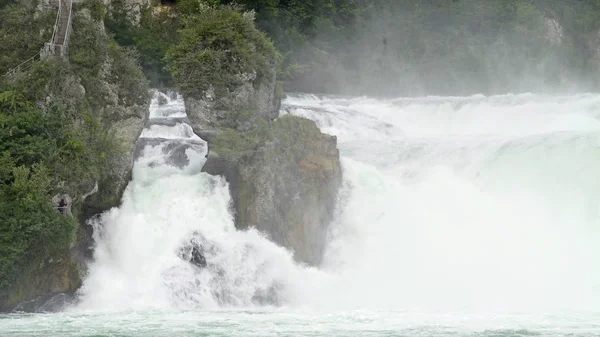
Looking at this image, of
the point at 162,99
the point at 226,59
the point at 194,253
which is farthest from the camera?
the point at 162,99

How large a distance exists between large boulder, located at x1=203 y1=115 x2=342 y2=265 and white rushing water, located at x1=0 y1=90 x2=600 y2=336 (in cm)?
47

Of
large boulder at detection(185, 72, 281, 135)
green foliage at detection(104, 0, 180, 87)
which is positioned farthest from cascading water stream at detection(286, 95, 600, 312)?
green foliage at detection(104, 0, 180, 87)

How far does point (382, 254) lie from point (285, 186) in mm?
3479

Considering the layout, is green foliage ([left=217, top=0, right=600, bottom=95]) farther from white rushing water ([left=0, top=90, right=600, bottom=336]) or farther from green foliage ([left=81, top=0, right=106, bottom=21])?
green foliage ([left=81, top=0, right=106, bottom=21])

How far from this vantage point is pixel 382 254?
1055 inches

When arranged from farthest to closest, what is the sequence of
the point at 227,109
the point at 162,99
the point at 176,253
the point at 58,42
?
the point at 162,99 < the point at 227,109 < the point at 58,42 < the point at 176,253

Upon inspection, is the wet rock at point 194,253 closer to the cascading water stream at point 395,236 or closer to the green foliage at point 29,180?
the cascading water stream at point 395,236

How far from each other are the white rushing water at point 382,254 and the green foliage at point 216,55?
256 centimetres

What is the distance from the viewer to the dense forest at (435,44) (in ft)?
161

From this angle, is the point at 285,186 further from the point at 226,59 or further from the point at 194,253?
the point at 226,59

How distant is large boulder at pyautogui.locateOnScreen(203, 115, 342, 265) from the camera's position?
26047mm

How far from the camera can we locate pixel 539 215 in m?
26.9

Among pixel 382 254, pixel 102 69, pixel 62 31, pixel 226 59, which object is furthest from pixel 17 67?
pixel 382 254

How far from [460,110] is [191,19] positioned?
17.0m
